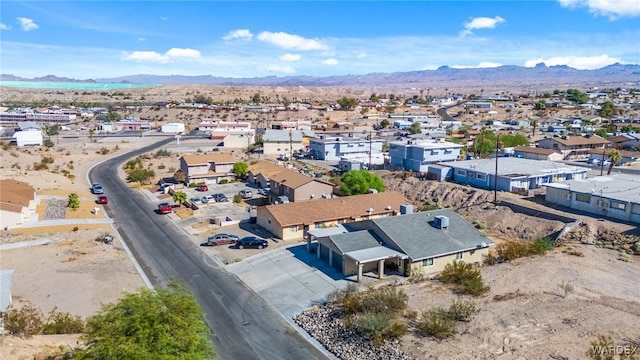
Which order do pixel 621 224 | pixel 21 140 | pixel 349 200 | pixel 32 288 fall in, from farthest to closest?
pixel 21 140, pixel 349 200, pixel 621 224, pixel 32 288

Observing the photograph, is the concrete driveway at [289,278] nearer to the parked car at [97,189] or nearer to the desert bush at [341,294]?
the desert bush at [341,294]

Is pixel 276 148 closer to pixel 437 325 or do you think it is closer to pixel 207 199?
pixel 207 199

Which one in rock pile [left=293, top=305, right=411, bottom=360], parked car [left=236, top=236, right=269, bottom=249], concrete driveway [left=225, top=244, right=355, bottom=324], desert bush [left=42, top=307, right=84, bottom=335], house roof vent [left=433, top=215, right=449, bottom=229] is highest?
house roof vent [left=433, top=215, right=449, bottom=229]

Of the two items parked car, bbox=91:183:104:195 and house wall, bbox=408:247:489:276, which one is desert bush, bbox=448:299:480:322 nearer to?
house wall, bbox=408:247:489:276

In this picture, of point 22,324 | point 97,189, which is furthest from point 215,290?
point 97,189

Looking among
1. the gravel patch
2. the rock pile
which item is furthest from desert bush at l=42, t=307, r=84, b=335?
the gravel patch

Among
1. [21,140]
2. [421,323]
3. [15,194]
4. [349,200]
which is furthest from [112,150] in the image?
[421,323]

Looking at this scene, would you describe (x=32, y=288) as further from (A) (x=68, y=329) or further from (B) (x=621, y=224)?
(B) (x=621, y=224)
